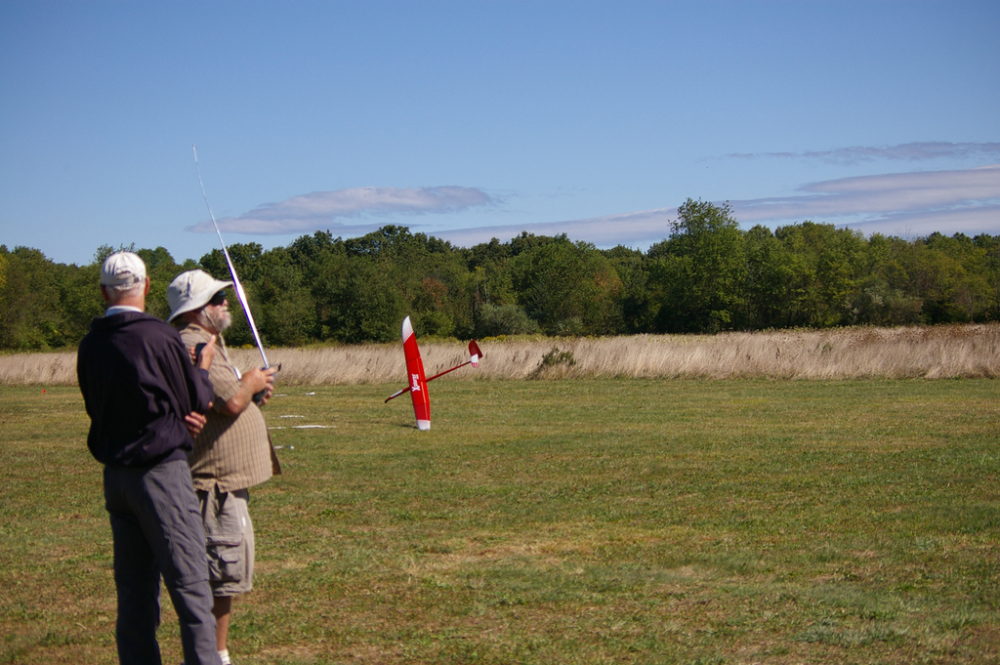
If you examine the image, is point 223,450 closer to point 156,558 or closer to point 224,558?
point 224,558

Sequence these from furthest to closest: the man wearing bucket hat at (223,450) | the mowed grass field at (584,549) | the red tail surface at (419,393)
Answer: the red tail surface at (419,393)
the mowed grass field at (584,549)
the man wearing bucket hat at (223,450)

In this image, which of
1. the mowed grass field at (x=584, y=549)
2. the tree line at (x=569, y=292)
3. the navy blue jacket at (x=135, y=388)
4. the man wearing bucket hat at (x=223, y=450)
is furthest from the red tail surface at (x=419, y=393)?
the tree line at (x=569, y=292)

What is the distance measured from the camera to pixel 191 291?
391 centimetres

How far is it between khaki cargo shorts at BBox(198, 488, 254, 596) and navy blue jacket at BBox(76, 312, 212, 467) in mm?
463

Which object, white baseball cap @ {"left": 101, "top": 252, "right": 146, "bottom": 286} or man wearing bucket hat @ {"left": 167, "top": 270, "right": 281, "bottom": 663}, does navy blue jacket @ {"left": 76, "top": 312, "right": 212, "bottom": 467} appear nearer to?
white baseball cap @ {"left": 101, "top": 252, "right": 146, "bottom": 286}

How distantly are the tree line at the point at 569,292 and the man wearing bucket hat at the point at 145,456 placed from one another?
145 ft

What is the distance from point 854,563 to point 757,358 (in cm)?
1830

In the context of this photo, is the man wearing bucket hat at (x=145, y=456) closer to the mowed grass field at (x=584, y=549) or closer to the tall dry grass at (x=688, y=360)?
the mowed grass field at (x=584, y=549)

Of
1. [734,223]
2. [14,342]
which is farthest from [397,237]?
[14,342]

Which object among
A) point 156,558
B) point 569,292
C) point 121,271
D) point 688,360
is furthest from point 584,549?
point 569,292

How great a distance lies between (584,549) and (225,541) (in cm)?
300

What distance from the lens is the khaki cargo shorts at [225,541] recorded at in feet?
12.4

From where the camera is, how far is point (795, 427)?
12.8 metres

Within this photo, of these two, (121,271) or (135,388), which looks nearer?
(135,388)
